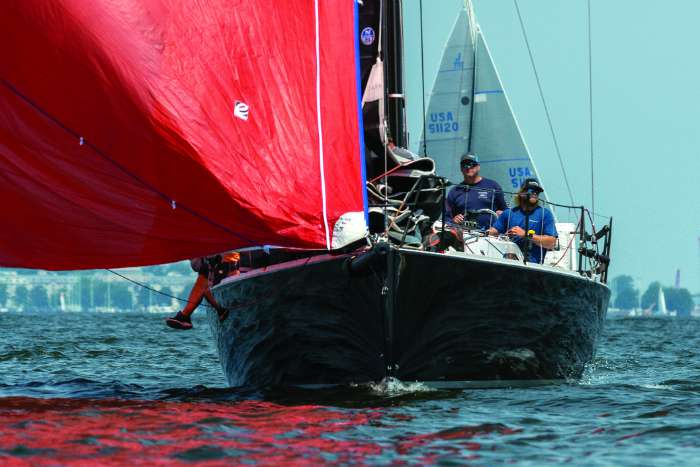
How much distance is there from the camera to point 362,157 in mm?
9602

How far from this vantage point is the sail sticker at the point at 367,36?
1125 cm

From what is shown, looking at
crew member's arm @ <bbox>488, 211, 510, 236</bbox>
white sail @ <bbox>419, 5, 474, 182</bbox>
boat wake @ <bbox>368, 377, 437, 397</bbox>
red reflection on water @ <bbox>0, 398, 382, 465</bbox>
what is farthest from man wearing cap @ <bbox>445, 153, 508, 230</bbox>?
white sail @ <bbox>419, 5, 474, 182</bbox>

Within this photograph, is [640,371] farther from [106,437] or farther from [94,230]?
[106,437]

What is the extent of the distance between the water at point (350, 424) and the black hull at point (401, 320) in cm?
20

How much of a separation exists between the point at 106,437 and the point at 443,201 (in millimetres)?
3484

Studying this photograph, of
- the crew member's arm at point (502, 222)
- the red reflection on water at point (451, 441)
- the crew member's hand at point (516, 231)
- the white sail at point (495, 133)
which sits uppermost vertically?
the white sail at point (495, 133)

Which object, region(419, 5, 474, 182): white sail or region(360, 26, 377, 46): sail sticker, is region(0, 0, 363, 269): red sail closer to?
region(360, 26, 377, 46): sail sticker

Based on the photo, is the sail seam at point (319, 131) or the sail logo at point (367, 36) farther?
the sail logo at point (367, 36)

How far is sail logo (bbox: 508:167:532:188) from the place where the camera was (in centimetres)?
2258

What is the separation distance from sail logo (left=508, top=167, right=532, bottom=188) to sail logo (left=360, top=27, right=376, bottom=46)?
11.5m

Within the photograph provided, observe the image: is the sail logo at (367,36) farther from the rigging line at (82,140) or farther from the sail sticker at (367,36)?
the rigging line at (82,140)

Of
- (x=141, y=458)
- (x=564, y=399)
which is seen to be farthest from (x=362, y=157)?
(x=141, y=458)

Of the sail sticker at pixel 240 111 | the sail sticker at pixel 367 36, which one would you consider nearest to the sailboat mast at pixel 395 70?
the sail sticker at pixel 367 36

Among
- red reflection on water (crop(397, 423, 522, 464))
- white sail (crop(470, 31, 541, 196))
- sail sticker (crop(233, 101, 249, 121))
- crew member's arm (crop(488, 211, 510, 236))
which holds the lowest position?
red reflection on water (crop(397, 423, 522, 464))
